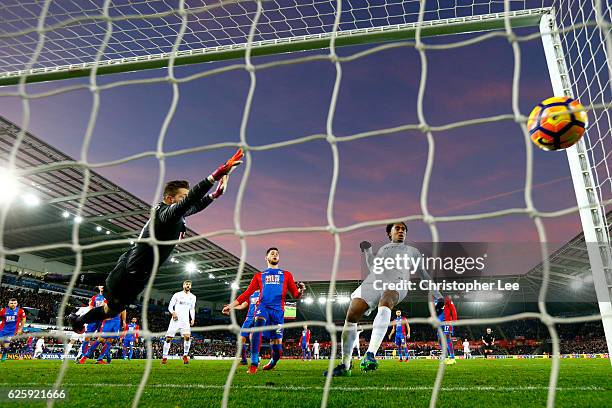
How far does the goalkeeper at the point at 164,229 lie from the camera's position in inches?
142

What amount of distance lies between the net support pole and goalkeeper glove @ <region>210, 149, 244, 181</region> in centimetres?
274

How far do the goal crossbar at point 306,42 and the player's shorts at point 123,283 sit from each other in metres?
2.06

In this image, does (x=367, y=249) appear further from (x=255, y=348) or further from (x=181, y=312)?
(x=181, y=312)

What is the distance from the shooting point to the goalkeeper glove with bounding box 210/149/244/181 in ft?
11.5

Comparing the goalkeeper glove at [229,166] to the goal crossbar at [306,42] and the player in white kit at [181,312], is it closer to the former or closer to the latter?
the goal crossbar at [306,42]

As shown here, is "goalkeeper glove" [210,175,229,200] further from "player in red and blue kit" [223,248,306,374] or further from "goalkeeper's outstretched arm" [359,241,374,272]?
"player in red and blue kit" [223,248,306,374]

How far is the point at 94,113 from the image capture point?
10.1ft

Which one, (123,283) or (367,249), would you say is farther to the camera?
(367,249)

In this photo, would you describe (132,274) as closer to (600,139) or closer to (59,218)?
(600,139)

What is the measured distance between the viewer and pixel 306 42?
4668 millimetres

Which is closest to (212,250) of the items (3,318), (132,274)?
(3,318)

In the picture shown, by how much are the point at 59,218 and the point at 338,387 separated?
81.2 ft

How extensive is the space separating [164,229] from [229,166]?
3.26ft

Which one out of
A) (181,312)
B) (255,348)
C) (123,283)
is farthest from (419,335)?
(123,283)
